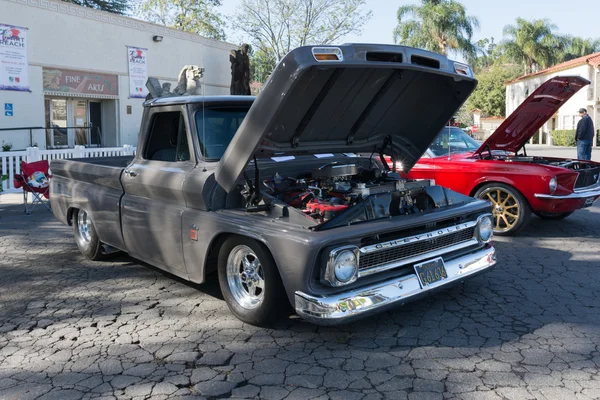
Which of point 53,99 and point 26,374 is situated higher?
point 53,99

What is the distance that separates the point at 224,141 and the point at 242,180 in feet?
1.84

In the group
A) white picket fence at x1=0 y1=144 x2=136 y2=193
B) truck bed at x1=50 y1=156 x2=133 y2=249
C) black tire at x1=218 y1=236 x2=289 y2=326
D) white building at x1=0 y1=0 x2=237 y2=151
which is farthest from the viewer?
white building at x1=0 y1=0 x2=237 y2=151

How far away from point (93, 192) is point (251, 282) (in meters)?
2.62

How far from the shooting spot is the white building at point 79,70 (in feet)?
59.0

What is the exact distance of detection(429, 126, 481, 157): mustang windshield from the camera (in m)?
8.34

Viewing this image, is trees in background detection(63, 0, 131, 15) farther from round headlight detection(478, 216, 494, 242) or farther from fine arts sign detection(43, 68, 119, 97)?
round headlight detection(478, 216, 494, 242)

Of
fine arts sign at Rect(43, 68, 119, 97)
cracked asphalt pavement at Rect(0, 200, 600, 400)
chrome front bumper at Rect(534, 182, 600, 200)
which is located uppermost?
fine arts sign at Rect(43, 68, 119, 97)

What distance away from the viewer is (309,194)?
14.5ft

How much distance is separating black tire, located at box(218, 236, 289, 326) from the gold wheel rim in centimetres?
430

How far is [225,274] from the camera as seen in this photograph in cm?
427

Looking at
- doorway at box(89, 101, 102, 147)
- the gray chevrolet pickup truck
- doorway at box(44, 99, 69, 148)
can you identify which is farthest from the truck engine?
doorway at box(89, 101, 102, 147)

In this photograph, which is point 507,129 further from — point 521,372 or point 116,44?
point 116,44

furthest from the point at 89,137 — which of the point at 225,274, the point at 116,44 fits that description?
the point at 225,274

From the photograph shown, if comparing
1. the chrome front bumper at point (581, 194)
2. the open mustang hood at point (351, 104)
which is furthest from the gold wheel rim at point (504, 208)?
the open mustang hood at point (351, 104)
